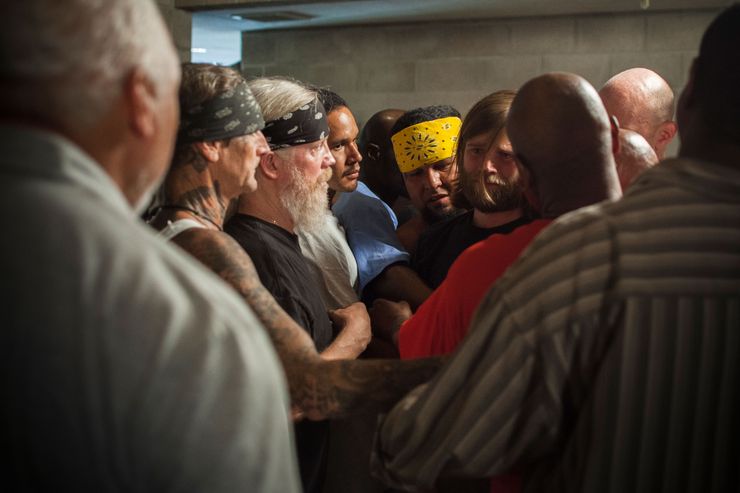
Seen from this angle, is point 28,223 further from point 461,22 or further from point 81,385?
point 461,22

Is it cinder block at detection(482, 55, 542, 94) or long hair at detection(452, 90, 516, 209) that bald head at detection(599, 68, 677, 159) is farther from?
cinder block at detection(482, 55, 542, 94)

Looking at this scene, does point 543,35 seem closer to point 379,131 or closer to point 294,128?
point 379,131

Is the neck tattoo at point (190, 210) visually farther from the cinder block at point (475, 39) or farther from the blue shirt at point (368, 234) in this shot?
the cinder block at point (475, 39)

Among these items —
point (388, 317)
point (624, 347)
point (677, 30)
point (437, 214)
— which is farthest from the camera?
point (677, 30)

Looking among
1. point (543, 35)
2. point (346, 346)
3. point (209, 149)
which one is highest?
point (543, 35)

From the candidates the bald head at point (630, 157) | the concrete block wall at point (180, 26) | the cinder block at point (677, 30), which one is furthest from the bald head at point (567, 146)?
the concrete block wall at point (180, 26)

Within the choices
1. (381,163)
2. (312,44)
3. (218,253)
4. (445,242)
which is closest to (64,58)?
(218,253)

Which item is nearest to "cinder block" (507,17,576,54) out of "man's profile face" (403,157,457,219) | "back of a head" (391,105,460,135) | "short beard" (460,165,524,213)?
"back of a head" (391,105,460,135)

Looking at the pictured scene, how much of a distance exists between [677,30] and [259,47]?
11.0 feet

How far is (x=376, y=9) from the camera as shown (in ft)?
20.7

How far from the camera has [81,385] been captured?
83cm

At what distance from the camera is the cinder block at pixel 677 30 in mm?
6109

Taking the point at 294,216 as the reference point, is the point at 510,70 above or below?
above

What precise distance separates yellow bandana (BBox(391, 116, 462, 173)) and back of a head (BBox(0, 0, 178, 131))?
2662mm
